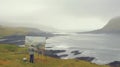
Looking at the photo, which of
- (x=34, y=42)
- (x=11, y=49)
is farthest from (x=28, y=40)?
(x=11, y=49)

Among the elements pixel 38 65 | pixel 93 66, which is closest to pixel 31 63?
pixel 38 65

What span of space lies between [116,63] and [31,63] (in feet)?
178

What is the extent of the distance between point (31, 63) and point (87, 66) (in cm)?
2038

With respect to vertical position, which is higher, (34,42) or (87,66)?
(34,42)

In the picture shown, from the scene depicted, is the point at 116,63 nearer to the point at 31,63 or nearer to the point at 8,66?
the point at 31,63

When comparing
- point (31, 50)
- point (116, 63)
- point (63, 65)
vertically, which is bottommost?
point (116, 63)

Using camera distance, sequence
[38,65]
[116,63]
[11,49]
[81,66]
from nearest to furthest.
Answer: [38,65]
[81,66]
[116,63]
[11,49]

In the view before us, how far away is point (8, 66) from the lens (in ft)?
218

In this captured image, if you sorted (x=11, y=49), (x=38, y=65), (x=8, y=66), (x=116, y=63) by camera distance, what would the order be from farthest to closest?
(x=11, y=49) → (x=116, y=63) → (x=38, y=65) → (x=8, y=66)

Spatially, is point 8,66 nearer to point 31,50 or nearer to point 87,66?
point 31,50

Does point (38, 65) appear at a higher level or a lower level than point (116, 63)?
higher

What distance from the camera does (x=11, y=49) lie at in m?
121

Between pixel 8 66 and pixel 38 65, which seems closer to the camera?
pixel 8 66

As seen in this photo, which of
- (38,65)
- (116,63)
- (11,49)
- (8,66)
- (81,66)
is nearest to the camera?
(8,66)
